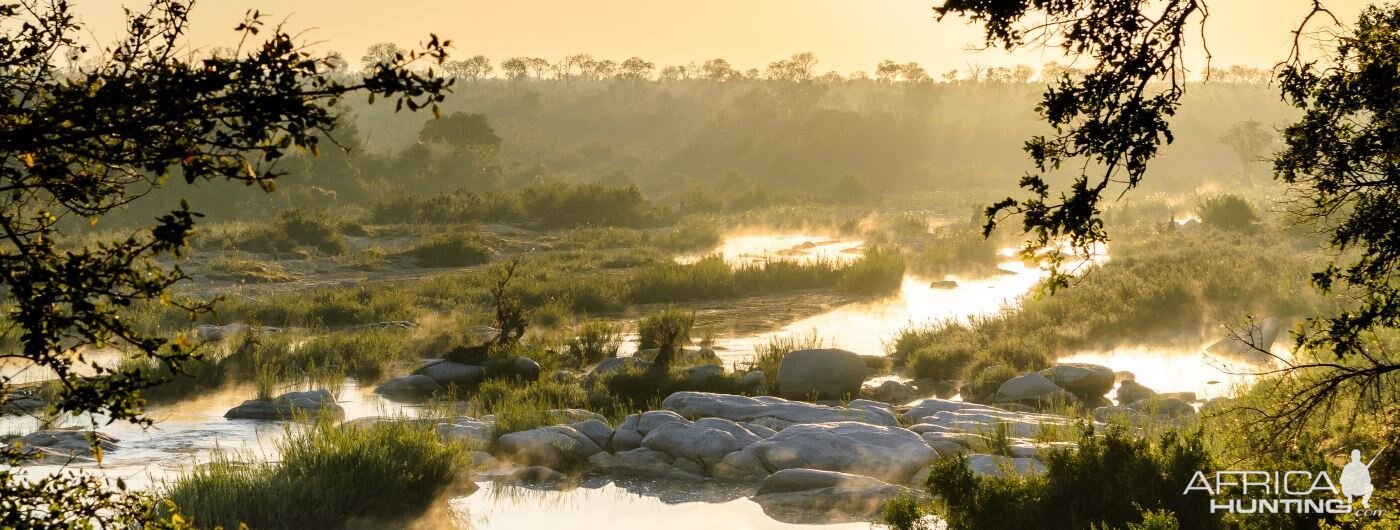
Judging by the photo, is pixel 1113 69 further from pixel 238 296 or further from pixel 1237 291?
pixel 238 296

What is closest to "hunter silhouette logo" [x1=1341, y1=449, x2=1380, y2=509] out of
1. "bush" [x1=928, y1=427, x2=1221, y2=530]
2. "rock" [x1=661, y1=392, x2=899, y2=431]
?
"bush" [x1=928, y1=427, x2=1221, y2=530]

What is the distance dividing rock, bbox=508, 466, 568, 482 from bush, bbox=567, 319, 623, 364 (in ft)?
21.7

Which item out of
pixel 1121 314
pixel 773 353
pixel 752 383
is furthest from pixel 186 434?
pixel 1121 314

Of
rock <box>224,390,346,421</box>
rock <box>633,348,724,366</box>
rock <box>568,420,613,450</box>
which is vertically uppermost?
rock <box>224,390,346,421</box>

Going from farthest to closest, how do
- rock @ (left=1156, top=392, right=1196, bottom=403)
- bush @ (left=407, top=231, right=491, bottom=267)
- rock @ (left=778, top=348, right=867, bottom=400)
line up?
1. bush @ (left=407, top=231, right=491, bottom=267)
2. rock @ (left=778, top=348, right=867, bottom=400)
3. rock @ (left=1156, top=392, right=1196, bottom=403)

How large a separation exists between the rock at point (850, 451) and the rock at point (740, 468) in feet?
0.22

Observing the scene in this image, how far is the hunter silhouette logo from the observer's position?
20.6 feet

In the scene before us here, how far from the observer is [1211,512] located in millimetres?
6863

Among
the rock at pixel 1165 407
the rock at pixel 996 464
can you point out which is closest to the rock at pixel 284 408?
the rock at pixel 996 464

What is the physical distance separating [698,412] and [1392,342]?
824 cm

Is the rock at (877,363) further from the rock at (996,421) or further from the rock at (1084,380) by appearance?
the rock at (996,421)

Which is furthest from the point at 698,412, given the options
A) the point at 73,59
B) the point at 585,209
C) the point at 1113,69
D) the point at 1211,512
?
the point at 585,209

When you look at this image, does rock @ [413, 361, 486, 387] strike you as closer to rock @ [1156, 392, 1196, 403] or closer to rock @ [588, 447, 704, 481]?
rock @ [588, 447, 704, 481]

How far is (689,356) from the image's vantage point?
1688 centimetres
